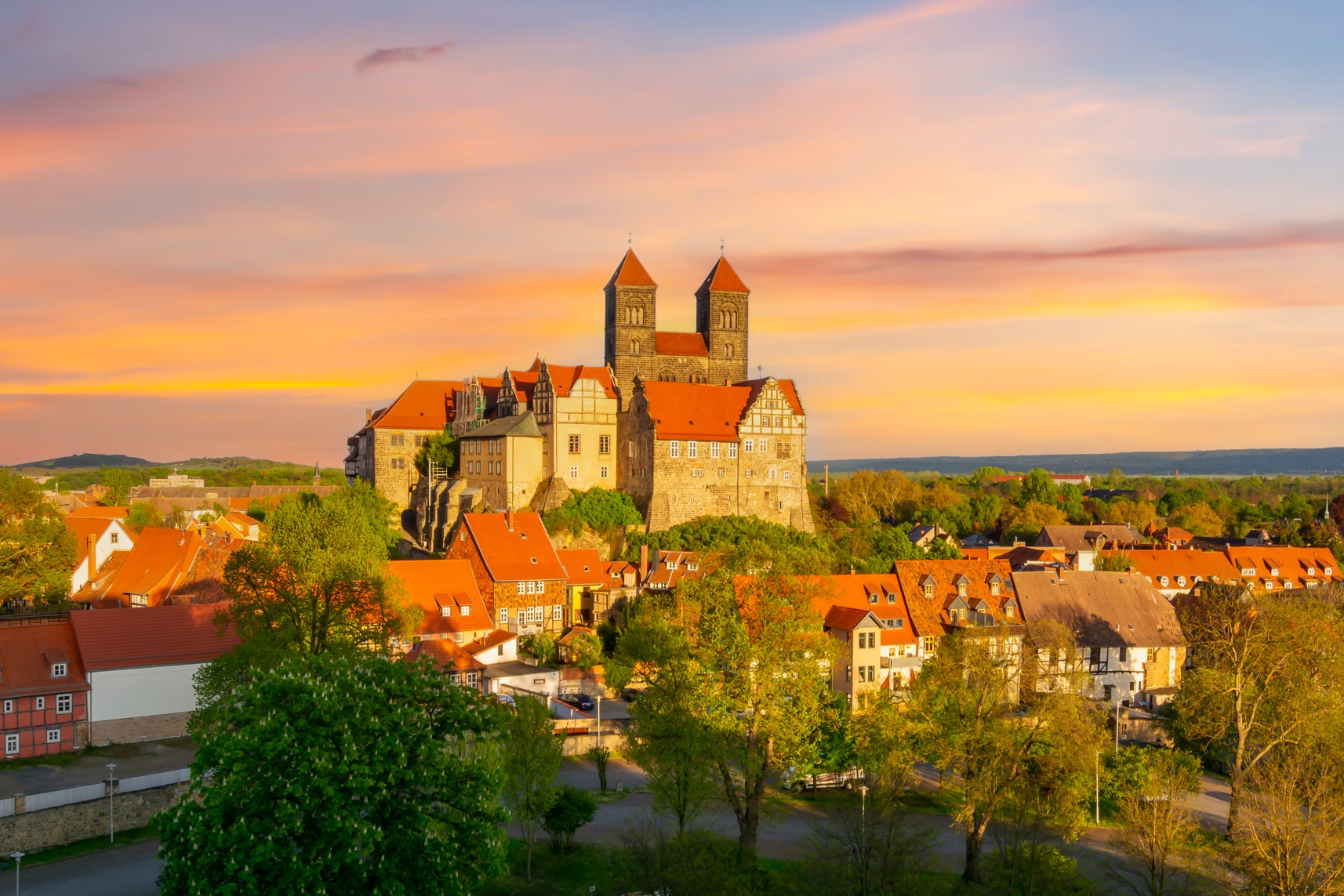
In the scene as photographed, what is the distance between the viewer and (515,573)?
58.9 m

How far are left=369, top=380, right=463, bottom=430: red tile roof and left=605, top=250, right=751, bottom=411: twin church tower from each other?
13.8 meters

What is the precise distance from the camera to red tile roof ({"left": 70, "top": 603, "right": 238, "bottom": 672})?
4250 cm

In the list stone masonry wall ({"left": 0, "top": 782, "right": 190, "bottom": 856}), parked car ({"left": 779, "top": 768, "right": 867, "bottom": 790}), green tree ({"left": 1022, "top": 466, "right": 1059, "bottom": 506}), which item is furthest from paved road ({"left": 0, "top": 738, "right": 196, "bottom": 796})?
green tree ({"left": 1022, "top": 466, "right": 1059, "bottom": 506})

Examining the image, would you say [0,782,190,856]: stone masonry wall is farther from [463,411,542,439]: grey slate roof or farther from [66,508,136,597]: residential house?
[463,411,542,439]: grey slate roof

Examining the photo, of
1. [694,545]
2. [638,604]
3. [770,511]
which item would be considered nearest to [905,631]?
[638,604]

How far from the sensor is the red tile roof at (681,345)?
9156 cm

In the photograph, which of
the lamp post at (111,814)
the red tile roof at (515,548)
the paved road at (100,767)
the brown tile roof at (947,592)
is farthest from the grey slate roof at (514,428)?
the lamp post at (111,814)

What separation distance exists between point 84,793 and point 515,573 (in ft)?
92.8

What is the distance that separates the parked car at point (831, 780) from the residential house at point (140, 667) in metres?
23.2

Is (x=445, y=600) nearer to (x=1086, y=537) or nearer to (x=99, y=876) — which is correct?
(x=99, y=876)

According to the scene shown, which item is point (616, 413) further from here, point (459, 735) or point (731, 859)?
point (459, 735)

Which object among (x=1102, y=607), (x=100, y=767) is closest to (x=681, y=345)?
(x=1102, y=607)

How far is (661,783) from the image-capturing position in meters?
32.3

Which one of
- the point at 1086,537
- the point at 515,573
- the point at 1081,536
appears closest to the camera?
the point at 515,573
